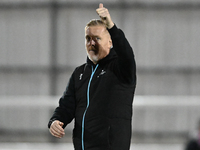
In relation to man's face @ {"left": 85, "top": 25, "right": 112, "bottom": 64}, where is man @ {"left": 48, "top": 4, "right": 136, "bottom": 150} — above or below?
below

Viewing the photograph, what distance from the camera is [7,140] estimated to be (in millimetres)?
6781

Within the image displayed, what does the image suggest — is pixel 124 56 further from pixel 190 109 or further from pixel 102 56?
pixel 190 109

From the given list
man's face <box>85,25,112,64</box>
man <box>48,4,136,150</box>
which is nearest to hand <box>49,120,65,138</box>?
man <box>48,4,136,150</box>

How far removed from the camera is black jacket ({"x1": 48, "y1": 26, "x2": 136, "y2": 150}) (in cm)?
222

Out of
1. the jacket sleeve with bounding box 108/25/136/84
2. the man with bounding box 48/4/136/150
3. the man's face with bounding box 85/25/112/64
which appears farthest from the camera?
the man's face with bounding box 85/25/112/64

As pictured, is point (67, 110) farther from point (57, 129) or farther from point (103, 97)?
point (103, 97)

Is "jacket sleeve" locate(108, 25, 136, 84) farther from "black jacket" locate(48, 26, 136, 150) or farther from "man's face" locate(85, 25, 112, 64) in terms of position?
"man's face" locate(85, 25, 112, 64)

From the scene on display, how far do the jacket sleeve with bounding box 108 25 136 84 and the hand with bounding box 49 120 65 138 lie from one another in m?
0.45

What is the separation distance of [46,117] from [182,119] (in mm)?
2226

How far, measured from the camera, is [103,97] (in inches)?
89.0

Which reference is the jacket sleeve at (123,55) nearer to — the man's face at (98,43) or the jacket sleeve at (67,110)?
the man's face at (98,43)

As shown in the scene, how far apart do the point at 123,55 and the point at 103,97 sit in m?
0.28

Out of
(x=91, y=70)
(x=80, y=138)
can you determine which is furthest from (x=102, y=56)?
(x=80, y=138)

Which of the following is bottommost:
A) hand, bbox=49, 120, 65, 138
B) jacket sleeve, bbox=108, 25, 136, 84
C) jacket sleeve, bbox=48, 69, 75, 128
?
hand, bbox=49, 120, 65, 138
